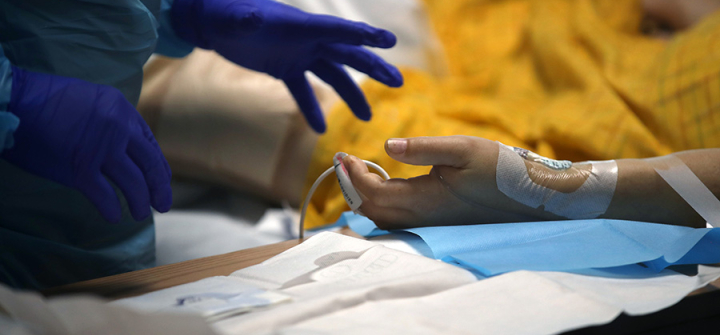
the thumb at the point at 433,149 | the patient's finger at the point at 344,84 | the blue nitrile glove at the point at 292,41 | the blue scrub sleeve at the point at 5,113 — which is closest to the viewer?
the blue scrub sleeve at the point at 5,113

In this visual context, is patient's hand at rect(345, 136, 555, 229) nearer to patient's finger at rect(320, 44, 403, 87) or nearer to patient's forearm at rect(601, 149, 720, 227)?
patient's forearm at rect(601, 149, 720, 227)

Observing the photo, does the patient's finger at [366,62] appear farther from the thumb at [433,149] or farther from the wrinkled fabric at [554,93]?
the thumb at [433,149]

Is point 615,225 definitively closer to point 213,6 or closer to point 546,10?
point 213,6

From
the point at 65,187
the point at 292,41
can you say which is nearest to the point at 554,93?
the point at 292,41

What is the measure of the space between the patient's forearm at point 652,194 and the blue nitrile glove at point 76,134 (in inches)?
25.8

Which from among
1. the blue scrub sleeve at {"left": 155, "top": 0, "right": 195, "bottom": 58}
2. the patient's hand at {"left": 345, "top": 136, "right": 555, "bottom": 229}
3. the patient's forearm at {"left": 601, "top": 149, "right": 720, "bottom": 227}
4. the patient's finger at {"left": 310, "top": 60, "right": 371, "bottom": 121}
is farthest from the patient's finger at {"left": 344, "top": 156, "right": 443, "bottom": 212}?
the blue scrub sleeve at {"left": 155, "top": 0, "right": 195, "bottom": 58}

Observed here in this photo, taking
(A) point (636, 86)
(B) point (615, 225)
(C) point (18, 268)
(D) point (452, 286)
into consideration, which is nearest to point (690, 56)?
(A) point (636, 86)

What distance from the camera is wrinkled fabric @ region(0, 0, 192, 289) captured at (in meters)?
0.65

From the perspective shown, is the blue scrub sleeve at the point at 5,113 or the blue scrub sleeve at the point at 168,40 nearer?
the blue scrub sleeve at the point at 5,113

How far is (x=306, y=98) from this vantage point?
1.07 metres

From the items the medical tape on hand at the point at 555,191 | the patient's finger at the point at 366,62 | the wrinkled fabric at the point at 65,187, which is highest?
the medical tape on hand at the point at 555,191

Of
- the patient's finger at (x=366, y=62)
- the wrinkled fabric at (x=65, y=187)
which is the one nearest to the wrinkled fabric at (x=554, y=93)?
the patient's finger at (x=366, y=62)

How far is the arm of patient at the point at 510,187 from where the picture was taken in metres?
0.66

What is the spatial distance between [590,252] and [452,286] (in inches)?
8.0
